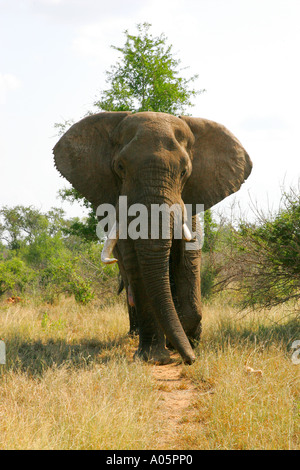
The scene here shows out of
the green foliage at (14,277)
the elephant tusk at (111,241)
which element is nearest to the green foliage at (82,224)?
the green foliage at (14,277)

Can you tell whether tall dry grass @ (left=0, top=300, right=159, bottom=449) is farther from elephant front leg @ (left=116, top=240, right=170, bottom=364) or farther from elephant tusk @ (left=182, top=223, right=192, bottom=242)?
elephant tusk @ (left=182, top=223, right=192, bottom=242)

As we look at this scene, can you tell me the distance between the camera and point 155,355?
658 cm

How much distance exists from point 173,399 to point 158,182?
8.06 feet

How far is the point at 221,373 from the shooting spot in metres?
5.60

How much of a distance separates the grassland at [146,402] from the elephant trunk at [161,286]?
32 cm

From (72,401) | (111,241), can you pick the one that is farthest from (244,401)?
(111,241)

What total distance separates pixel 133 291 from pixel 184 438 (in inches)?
104

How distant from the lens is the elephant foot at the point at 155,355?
6535 millimetres

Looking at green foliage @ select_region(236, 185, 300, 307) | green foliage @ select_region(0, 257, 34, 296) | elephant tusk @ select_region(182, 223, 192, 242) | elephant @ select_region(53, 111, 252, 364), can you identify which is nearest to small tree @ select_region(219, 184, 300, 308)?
green foliage @ select_region(236, 185, 300, 307)

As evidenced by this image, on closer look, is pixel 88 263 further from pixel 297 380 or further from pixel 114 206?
pixel 297 380

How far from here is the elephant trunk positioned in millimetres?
6070

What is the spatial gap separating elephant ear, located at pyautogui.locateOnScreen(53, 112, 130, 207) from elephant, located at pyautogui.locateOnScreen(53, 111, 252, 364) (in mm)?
14

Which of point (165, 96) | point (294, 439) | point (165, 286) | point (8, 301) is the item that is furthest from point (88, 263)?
point (294, 439)

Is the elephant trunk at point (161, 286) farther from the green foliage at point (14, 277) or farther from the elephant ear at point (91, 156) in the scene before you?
the green foliage at point (14, 277)
